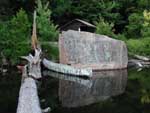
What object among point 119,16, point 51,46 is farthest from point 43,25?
point 119,16

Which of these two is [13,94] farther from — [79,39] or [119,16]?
[119,16]

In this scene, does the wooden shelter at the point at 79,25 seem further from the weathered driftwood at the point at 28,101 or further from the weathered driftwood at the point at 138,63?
the weathered driftwood at the point at 28,101

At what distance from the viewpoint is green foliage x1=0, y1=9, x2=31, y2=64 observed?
36406 mm

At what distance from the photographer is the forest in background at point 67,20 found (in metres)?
37.6

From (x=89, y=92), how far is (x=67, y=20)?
3110cm

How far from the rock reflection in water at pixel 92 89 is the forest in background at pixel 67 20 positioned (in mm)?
8764

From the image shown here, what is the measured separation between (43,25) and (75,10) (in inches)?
447

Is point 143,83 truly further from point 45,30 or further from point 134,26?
point 134,26

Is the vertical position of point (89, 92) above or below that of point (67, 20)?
below

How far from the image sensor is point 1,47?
3666cm

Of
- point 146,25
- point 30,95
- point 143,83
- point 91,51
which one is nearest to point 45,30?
point 91,51

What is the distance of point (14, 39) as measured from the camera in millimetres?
37031

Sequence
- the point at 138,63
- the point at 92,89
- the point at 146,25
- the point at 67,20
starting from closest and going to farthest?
the point at 92,89 → the point at 138,63 → the point at 146,25 → the point at 67,20

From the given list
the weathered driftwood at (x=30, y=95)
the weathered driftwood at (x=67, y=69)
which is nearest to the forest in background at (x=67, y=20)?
the weathered driftwood at (x=67, y=69)
